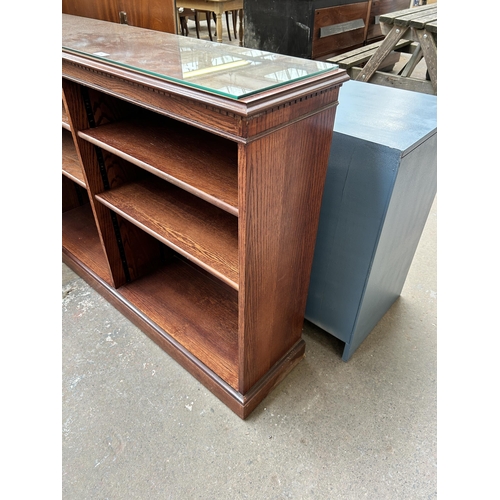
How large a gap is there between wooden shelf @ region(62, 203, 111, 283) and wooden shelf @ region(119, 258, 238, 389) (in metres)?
0.20

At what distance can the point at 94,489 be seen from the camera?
41.1 inches

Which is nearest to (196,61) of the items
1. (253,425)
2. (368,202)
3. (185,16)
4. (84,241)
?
(368,202)

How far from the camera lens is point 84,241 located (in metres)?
1.79

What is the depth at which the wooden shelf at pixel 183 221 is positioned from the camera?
1.01 m

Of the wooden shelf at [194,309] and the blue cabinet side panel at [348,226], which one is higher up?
the blue cabinet side panel at [348,226]

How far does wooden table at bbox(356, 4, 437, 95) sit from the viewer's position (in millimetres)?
2416

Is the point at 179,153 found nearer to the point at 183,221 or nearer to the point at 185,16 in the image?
the point at 183,221

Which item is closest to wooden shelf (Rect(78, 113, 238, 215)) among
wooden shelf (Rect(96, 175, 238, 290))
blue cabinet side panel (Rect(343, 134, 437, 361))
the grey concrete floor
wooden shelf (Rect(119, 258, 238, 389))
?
wooden shelf (Rect(96, 175, 238, 290))

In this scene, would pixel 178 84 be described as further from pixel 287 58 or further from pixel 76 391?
pixel 76 391

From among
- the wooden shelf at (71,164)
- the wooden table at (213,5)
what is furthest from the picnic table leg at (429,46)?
the wooden shelf at (71,164)

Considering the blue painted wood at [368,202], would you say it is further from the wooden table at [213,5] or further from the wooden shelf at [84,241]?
the wooden table at [213,5]

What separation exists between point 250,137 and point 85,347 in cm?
117

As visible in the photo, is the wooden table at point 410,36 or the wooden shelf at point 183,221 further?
the wooden table at point 410,36

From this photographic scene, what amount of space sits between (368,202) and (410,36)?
7.06ft
